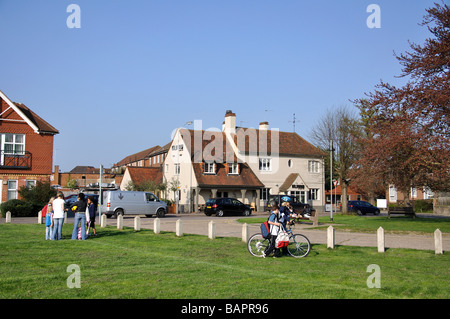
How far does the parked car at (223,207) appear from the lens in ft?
132

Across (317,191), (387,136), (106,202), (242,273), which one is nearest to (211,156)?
(317,191)

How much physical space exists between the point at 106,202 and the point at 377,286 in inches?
1019

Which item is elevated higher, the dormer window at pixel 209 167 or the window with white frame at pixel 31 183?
the dormer window at pixel 209 167

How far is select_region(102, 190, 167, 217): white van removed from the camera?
105ft

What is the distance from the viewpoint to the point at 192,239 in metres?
17.6

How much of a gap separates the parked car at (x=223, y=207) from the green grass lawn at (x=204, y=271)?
80.3 ft

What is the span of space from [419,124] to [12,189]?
30.7 metres

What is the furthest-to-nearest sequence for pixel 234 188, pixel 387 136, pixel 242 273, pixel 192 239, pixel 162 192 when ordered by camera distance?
pixel 162 192 < pixel 234 188 < pixel 387 136 < pixel 192 239 < pixel 242 273

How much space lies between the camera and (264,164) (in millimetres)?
54281

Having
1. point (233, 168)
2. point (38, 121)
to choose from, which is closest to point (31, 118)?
point (38, 121)

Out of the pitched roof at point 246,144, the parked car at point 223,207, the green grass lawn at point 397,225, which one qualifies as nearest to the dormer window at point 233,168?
the pitched roof at point 246,144

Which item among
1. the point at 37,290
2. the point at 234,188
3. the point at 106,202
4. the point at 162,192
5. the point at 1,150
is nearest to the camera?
the point at 37,290

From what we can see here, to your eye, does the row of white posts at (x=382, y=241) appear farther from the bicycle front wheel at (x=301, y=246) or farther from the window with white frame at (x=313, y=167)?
the window with white frame at (x=313, y=167)
